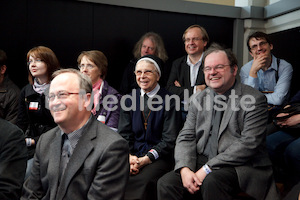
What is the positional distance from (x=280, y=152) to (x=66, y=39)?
9.62 ft

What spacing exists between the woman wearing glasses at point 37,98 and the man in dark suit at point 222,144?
141cm

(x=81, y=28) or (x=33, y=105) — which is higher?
(x=81, y=28)

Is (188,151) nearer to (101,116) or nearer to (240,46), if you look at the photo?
(101,116)

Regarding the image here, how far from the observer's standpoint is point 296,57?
4.21 meters

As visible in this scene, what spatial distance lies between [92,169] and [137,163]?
0.97 m

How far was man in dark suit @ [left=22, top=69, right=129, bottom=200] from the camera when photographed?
1666 millimetres

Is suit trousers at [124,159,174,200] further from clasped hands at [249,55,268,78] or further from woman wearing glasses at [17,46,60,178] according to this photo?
clasped hands at [249,55,268,78]

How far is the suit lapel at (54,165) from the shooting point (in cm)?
Answer: 170

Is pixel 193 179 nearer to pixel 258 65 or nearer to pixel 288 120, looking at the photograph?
pixel 288 120

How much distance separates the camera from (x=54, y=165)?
1.74 m

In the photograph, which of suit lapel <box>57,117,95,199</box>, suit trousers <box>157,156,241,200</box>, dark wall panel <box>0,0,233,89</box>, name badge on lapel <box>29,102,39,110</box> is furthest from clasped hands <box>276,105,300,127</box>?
name badge on lapel <box>29,102,39,110</box>

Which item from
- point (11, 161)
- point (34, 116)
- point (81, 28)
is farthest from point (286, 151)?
point (81, 28)

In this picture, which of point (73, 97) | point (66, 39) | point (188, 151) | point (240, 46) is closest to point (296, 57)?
point (240, 46)

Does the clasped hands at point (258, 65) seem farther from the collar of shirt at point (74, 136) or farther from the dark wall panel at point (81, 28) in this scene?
the collar of shirt at point (74, 136)
